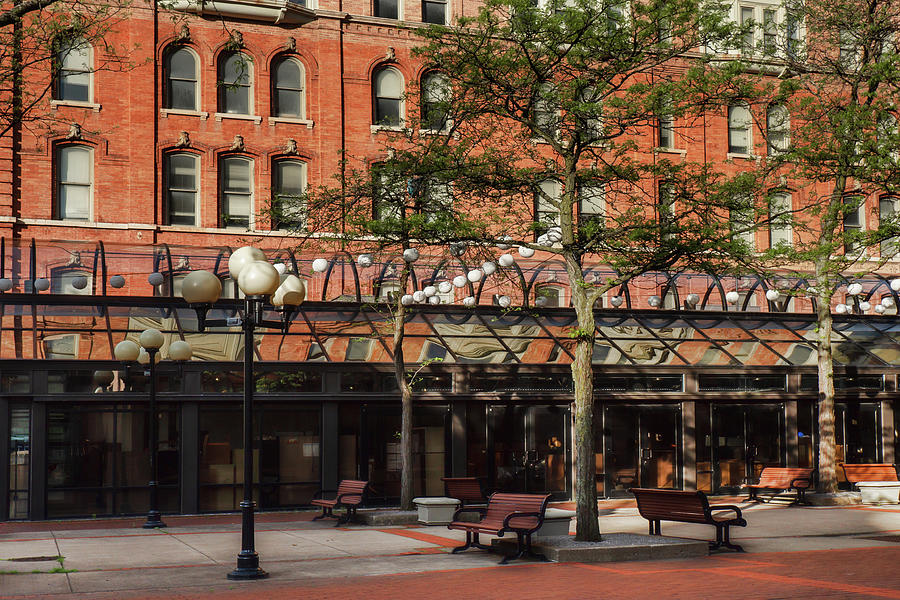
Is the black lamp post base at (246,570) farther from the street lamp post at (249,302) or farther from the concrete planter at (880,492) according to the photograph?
the concrete planter at (880,492)

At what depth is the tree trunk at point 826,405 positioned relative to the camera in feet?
81.6

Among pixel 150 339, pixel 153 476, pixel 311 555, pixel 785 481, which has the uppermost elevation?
pixel 150 339

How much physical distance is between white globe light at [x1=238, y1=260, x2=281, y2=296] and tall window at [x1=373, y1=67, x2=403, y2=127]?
20479 millimetres

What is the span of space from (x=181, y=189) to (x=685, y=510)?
1988 centimetres

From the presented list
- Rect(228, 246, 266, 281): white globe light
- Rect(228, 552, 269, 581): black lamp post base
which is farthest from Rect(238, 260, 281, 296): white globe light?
Rect(228, 552, 269, 581): black lamp post base

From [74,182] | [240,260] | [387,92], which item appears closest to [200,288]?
[240,260]

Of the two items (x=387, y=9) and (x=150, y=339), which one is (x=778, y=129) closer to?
(x=387, y=9)

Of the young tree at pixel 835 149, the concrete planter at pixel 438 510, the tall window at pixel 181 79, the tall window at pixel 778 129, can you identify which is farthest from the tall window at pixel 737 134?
the concrete planter at pixel 438 510

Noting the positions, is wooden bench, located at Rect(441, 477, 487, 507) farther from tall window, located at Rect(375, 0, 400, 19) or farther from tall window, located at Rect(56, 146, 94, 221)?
tall window, located at Rect(375, 0, 400, 19)

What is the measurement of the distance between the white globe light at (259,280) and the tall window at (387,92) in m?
20.5

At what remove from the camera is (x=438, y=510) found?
1966cm

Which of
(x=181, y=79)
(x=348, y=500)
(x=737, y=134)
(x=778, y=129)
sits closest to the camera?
(x=348, y=500)

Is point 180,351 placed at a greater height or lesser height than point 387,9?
lesser

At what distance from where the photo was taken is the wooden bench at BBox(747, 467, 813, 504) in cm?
2455
